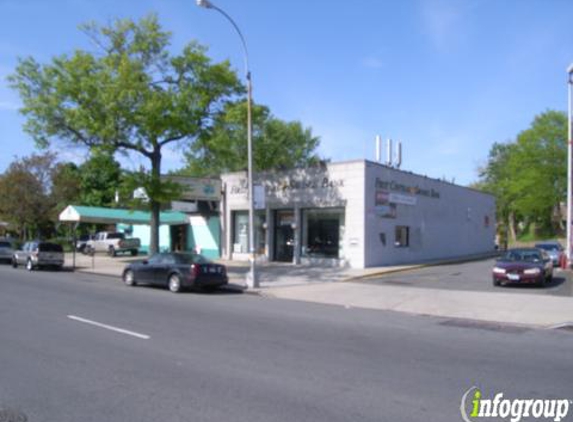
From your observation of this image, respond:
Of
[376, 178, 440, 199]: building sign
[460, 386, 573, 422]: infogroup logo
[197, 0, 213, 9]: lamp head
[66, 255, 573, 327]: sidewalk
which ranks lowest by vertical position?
[66, 255, 573, 327]: sidewalk

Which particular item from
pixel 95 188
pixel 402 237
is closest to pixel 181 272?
pixel 402 237

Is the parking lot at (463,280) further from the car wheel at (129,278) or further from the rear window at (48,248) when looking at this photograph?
the rear window at (48,248)

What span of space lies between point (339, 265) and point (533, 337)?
1622 cm

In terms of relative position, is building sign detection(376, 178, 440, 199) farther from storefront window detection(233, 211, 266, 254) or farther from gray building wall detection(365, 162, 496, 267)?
storefront window detection(233, 211, 266, 254)

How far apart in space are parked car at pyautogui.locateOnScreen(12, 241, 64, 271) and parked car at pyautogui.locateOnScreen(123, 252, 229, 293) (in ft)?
39.1

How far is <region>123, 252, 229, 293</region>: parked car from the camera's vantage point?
18547 millimetres

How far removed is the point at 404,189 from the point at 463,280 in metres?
8.52

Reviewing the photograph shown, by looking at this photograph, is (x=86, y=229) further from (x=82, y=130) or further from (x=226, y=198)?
(x=82, y=130)

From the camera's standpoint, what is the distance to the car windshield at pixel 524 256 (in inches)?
778

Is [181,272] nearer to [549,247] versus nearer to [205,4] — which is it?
[205,4]

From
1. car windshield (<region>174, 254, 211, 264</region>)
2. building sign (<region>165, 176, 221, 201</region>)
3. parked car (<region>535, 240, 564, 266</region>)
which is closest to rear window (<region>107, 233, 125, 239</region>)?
building sign (<region>165, 176, 221, 201</region>)

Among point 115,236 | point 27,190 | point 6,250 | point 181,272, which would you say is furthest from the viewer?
point 27,190

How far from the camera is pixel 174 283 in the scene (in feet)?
62.3

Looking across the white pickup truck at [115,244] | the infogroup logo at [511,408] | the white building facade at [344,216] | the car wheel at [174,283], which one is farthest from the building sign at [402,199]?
the white pickup truck at [115,244]
